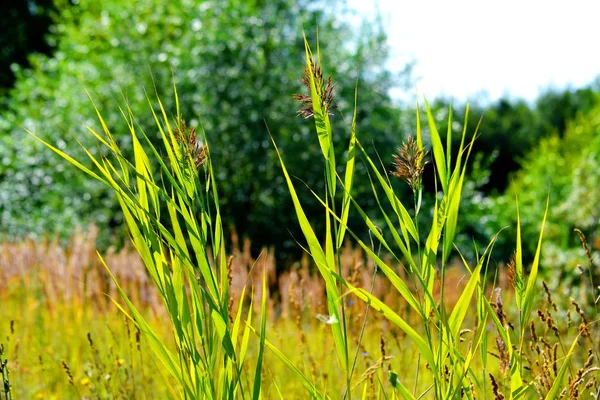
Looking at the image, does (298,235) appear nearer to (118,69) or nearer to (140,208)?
(118,69)

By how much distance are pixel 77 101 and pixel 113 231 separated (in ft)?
5.78

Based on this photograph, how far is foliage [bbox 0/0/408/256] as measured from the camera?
7.97 m

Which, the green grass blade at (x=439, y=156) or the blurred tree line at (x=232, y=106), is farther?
the blurred tree line at (x=232, y=106)

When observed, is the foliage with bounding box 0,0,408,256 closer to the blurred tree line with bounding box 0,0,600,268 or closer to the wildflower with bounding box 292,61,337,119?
the blurred tree line with bounding box 0,0,600,268

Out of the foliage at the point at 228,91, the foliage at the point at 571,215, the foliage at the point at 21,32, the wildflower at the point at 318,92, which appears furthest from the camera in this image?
the foliage at the point at 21,32

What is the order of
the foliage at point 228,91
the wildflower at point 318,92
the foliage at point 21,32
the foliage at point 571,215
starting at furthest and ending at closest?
the foliage at point 21,32
the foliage at point 228,91
the foliage at point 571,215
the wildflower at point 318,92

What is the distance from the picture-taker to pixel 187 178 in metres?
1.50

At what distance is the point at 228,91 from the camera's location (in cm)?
799

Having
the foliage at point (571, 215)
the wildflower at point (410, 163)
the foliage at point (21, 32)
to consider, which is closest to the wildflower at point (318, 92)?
the wildflower at point (410, 163)

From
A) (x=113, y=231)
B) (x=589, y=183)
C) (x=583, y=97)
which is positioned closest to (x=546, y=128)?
(x=583, y=97)

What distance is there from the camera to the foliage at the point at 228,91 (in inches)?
314

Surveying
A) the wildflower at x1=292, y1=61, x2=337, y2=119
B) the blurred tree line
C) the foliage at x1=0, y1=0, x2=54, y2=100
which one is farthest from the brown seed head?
the foliage at x1=0, y1=0, x2=54, y2=100

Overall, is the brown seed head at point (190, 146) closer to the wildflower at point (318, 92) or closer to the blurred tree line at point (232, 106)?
the wildflower at point (318, 92)

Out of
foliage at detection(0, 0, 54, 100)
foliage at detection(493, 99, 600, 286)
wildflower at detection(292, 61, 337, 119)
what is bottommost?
foliage at detection(493, 99, 600, 286)
